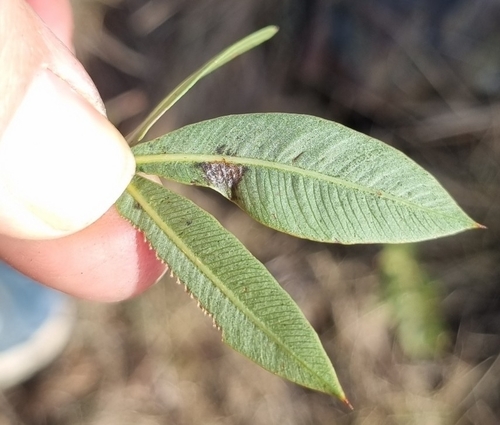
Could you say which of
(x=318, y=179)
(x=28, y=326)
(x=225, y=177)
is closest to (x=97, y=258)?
(x=225, y=177)

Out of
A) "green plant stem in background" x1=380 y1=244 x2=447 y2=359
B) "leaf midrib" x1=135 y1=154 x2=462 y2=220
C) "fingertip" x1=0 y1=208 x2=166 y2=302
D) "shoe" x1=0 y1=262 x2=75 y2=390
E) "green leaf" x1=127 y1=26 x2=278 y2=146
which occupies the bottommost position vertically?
"green plant stem in background" x1=380 y1=244 x2=447 y2=359

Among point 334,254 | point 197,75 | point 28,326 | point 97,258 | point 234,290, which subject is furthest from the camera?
point 334,254

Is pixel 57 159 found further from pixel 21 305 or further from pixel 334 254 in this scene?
pixel 334 254

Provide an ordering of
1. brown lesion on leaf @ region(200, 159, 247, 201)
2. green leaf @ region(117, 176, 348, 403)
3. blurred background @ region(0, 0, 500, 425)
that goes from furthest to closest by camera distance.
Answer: blurred background @ region(0, 0, 500, 425) < brown lesion on leaf @ region(200, 159, 247, 201) < green leaf @ region(117, 176, 348, 403)

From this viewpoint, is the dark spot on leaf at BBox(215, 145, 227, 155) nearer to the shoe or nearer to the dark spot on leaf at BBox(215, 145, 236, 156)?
the dark spot on leaf at BBox(215, 145, 236, 156)

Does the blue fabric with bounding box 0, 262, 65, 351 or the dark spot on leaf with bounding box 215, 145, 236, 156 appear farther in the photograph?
the blue fabric with bounding box 0, 262, 65, 351

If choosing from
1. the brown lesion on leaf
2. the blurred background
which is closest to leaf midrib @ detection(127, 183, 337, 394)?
the brown lesion on leaf

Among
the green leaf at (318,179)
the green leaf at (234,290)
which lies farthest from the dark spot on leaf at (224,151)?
the green leaf at (234,290)

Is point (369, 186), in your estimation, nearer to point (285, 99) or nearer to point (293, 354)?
point (293, 354)
